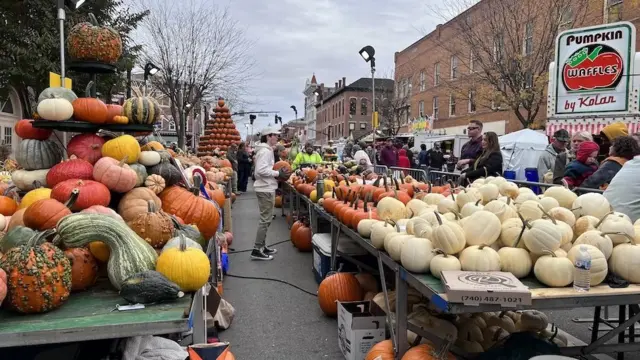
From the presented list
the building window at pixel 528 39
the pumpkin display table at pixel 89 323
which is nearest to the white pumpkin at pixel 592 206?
the pumpkin display table at pixel 89 323

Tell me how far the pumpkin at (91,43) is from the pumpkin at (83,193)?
1742 mm

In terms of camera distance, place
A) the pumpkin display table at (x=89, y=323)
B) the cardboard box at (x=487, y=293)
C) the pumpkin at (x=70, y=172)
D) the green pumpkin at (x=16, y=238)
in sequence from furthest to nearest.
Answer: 1. the pumpkin at (x=70, y=172)
2. the green pumpkin at (x=16, y=238)
3. the cardboard box at (x=487, y=293)
4. the pumpkin display table at (x=89, y=323)

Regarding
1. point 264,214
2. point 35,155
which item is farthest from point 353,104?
→ point 35,155

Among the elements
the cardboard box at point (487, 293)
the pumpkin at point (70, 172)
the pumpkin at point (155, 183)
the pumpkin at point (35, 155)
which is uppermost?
the pumpkin at point (35, 155)

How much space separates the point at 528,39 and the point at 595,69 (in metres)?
8.21

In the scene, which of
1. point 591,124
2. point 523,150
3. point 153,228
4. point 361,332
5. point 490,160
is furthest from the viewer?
point 523,150

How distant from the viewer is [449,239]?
3.07 metres

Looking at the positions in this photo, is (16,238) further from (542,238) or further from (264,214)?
(264,214)

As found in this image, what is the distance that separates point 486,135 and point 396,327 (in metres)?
4.79

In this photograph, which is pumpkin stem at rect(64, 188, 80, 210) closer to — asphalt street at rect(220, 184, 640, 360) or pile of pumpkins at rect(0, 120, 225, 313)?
pile of pumpkins at rect(0, 120, 225, 313)

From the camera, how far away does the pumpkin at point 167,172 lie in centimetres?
435

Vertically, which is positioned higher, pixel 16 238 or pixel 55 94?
pixel 55 94

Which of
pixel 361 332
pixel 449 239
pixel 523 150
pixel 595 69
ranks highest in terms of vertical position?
pixel 595 69

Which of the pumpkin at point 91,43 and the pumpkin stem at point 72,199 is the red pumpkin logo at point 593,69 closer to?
the pumpkin at point 91,43
